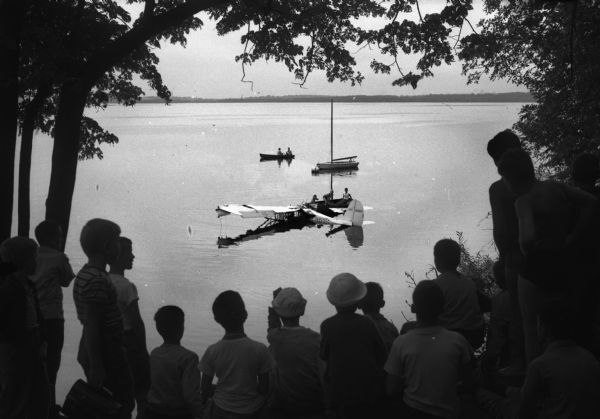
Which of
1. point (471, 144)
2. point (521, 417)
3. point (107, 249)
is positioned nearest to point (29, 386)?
point (107, 249)

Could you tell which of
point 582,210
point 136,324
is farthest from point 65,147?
point 582,210

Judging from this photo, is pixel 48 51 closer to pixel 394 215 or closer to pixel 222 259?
pixel 222 259

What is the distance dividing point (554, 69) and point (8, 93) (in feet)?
45.1

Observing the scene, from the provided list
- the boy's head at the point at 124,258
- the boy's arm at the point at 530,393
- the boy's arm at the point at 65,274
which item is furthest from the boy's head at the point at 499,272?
the boy's arm at the point at 65,274

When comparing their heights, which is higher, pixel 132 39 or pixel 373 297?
pixel 132 39

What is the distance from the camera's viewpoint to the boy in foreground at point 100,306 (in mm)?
5328

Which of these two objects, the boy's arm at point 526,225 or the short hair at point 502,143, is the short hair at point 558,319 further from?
the short hair at point 502,143

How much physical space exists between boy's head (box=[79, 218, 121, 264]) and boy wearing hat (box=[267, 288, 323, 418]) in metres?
1.51

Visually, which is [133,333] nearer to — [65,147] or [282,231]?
[65,147]

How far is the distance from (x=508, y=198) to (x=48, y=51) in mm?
8878

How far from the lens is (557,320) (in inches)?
175

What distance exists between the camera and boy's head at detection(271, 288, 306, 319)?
588 cm

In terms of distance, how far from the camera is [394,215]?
62969mm

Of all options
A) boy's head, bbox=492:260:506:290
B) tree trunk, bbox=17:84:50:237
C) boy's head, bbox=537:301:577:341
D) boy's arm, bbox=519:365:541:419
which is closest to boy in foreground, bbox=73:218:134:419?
boy's arm, bbox=519:365:541:419
